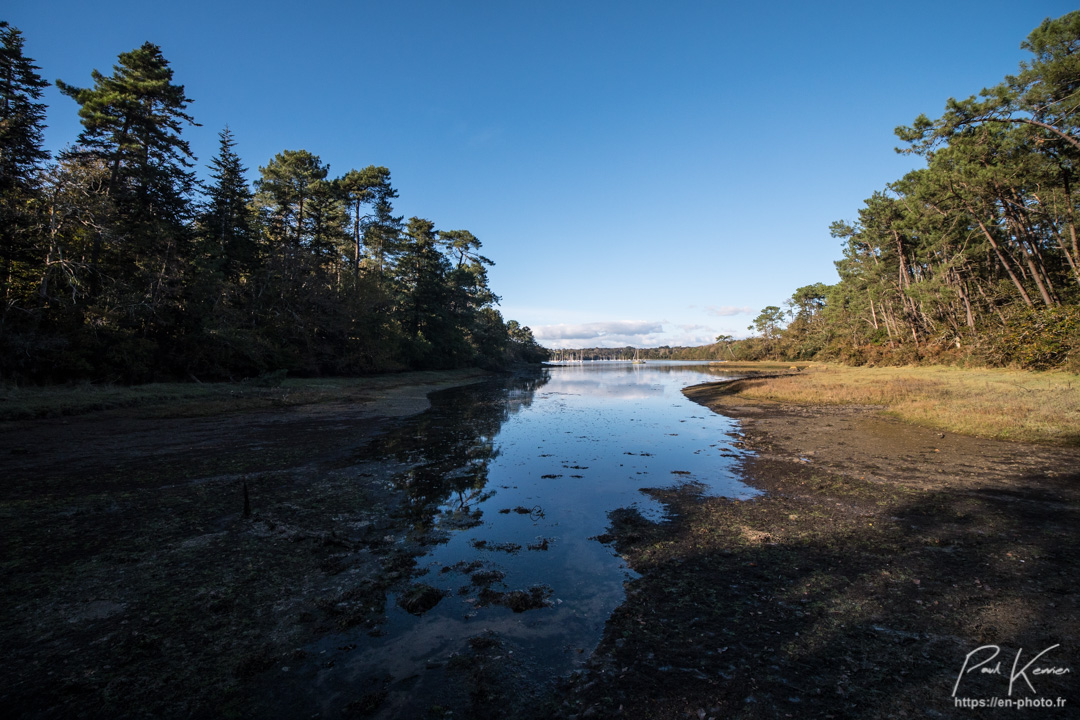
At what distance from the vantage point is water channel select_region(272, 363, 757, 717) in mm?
3875

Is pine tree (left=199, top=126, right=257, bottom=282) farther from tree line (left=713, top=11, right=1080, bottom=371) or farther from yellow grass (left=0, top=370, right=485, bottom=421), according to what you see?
tree line (left=713, top=11, right=1080, bottom=371)

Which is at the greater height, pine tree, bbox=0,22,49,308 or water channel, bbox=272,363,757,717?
pine tree, bbox=0,22,49,308

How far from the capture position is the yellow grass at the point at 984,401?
12.8 meters

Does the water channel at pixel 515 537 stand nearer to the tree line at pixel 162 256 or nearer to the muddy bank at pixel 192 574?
the muddy bank at pixel 192 574

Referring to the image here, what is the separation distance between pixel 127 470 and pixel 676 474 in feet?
45.0

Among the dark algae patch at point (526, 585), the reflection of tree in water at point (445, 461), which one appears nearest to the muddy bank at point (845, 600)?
the dark algae patch at point (526, 585)

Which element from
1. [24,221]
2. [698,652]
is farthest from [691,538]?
[24,221]

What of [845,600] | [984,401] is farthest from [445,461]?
[984,401]

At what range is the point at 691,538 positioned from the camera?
6715 mm

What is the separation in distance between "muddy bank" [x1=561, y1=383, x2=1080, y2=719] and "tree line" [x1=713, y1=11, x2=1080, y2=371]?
65.0ft

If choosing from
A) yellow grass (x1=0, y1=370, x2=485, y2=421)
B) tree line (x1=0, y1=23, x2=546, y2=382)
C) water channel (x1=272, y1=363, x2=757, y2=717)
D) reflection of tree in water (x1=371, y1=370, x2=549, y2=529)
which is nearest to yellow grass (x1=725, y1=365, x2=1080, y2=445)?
water channel (x1=272, y1=363, x2=757, y2=717)

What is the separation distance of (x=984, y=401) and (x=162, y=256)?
4462 centimetres

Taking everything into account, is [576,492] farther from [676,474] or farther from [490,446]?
[490,446]

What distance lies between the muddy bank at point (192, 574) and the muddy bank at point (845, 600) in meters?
1.71
